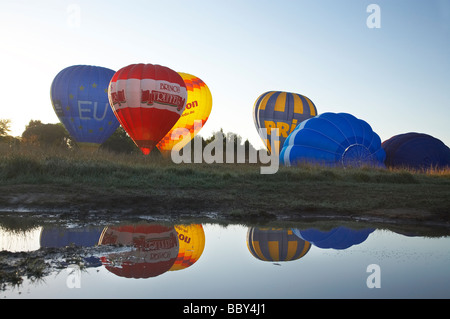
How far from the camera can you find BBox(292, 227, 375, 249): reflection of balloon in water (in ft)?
19.1

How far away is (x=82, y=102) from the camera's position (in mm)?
22156

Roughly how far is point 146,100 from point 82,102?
5670 millimetres

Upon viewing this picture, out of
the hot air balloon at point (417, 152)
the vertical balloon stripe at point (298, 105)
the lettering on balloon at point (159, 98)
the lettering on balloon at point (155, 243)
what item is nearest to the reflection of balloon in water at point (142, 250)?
the lettering on balloon at point (155, 243)

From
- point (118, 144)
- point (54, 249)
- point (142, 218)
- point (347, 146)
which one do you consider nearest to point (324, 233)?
point (142, 218)

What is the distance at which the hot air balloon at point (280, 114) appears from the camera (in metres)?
25.4

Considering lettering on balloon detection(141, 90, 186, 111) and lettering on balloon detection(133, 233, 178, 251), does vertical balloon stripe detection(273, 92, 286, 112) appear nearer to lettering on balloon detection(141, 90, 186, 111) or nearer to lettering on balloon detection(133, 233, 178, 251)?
lettering on balloon detection(141, 90, 186, 111)

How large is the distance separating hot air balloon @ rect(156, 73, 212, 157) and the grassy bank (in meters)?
9.79

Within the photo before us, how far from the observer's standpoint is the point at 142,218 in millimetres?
7707

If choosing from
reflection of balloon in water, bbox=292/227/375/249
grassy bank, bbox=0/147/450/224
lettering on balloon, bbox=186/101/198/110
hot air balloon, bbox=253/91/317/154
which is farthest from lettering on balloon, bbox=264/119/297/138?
reflection of balloon in water, bbox=292/227/375/249

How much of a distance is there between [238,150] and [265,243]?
31.9m

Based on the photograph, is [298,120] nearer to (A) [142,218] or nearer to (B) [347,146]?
(B) [347,146]

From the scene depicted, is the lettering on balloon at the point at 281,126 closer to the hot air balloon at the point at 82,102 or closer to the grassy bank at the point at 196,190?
the hot air balloon at the point at 82,102
